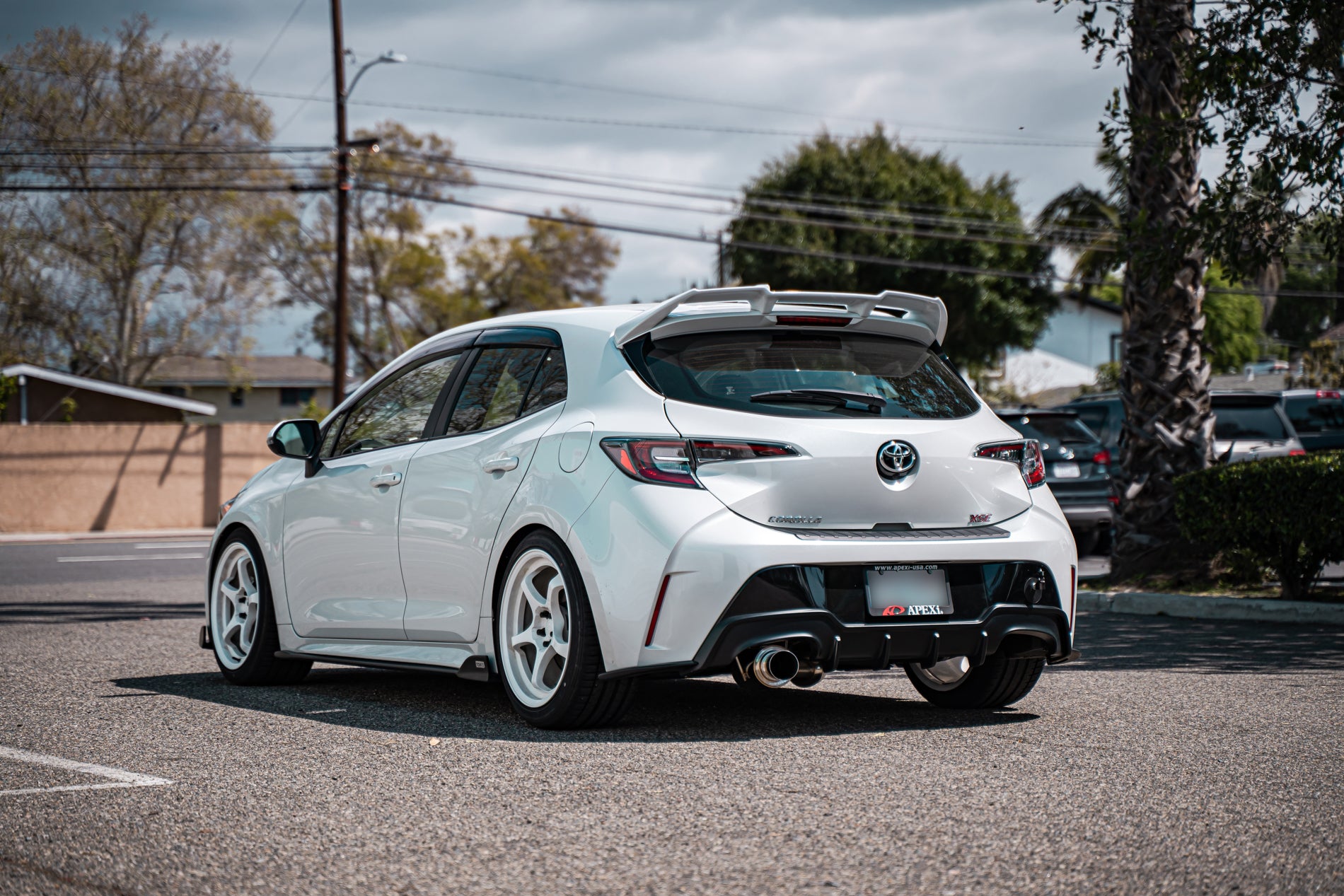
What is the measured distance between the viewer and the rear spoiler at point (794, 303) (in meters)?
5.59

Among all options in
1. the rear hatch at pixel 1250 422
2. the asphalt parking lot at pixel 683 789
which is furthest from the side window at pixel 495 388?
the rear hatch at pixel 1250 422

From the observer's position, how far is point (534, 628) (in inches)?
Result: 221

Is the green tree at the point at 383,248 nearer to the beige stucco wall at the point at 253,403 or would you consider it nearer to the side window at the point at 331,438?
the beige stucco wall at the point at 253,403

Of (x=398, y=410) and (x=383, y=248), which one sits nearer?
(x=398, y=410)

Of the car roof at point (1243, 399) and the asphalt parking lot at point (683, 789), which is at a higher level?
the car roof at point (1243, 399)

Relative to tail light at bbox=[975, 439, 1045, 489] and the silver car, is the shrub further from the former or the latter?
the silver car

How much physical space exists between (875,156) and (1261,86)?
122 feet

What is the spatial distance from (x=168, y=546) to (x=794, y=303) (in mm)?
20109

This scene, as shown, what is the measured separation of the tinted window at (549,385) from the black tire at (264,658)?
2078 millimetres

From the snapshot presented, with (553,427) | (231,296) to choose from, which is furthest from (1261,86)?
(231,296)

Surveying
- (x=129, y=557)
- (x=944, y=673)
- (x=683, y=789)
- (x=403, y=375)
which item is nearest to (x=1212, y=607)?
(x=944, y=673)

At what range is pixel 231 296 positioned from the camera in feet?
136

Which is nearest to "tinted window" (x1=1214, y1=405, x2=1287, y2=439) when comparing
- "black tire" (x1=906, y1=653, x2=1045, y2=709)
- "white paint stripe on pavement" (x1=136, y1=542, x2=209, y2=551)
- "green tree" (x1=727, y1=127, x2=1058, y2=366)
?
"black tire" (x1=906, y1=653, x2=1045, y2=709)

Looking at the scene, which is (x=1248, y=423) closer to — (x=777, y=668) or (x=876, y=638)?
(x=876, y=638)
